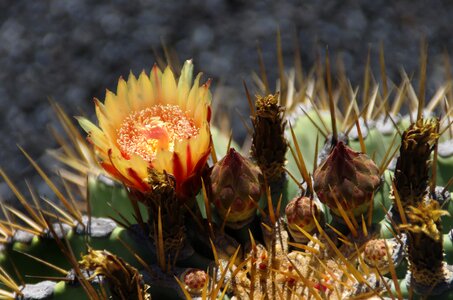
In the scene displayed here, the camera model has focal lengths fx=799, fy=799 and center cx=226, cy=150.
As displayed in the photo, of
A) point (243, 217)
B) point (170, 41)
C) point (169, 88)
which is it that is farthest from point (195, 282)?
point (170, 41)

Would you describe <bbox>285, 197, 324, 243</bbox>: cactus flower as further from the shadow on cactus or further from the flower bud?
the flower bud

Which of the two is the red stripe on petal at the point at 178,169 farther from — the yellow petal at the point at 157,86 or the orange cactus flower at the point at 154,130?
the yellow petal at the point at 157,86

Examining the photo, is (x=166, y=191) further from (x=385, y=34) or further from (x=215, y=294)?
(x=385, y=34)

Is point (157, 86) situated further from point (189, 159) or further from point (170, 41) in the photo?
point (170, 41)

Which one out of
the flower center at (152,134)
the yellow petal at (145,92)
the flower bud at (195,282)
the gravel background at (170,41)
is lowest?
the flower bud at (195,282)

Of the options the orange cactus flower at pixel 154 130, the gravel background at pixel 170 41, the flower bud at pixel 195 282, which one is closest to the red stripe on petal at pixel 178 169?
the orange cactus flower at pixel 154 130
